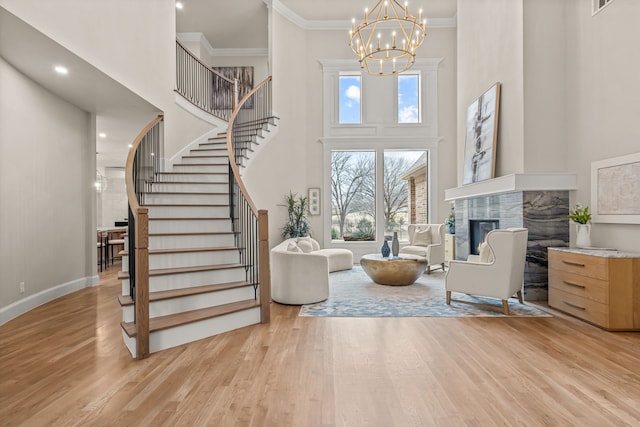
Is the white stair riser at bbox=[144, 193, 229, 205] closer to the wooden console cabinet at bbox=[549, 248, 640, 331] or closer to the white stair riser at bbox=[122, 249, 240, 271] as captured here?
the white stair riser at bbox=[122, 249, 240, 271]

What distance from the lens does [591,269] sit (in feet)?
11.9

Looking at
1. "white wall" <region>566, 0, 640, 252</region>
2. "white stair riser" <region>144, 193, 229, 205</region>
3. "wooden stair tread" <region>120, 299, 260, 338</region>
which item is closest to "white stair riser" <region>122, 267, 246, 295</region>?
"wooden stair tread" <region>120, 299, 260, 338</region>

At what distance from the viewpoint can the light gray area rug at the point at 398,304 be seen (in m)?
4.13

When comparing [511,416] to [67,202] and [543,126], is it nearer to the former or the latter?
[543,126]

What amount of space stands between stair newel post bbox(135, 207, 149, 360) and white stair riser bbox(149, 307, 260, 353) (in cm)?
12

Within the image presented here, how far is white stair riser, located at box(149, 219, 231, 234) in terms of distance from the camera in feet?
14.9

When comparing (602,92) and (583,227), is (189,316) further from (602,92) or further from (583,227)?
(602,92)

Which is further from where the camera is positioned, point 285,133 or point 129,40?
point 285,133

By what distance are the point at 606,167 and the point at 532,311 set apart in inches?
73.6

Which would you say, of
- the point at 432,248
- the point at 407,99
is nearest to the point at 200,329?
the point at 432,248

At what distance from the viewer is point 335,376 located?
256 centimetres

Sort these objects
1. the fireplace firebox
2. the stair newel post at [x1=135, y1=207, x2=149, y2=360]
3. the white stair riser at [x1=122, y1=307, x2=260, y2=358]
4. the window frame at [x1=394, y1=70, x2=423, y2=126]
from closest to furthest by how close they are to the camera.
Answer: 1. the stair newel post at [x1=135, y1=207, x2=149, y2=360]
2. the white stair riser at [x1=122, y1=307, x2=260, y2=358]
3. the fireplace firebox
4. the window frame at [x1=394, y1=70, x2=423, y2=126]

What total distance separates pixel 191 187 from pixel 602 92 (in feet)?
18.5

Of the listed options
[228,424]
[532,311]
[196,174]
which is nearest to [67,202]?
[196,174]
